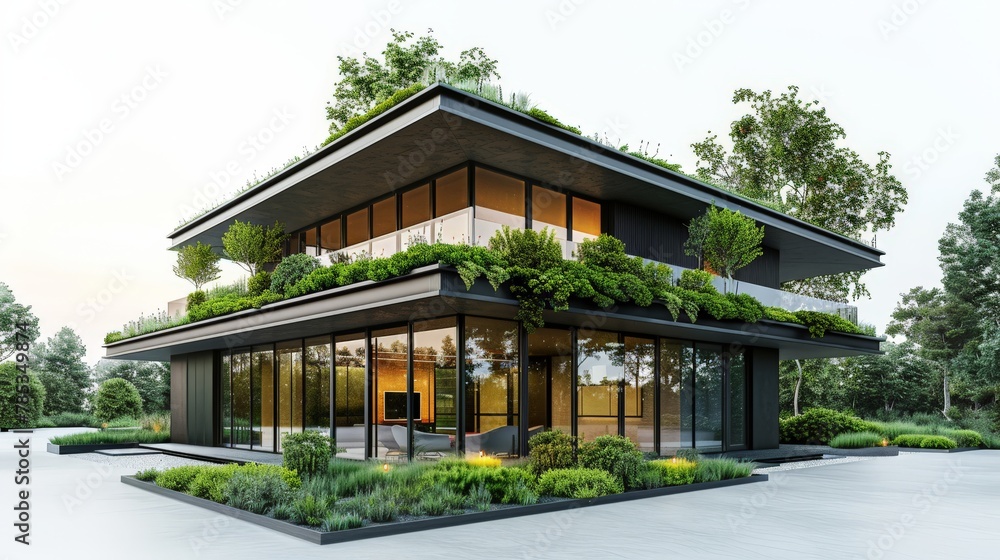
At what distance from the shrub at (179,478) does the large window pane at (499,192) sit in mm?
7900

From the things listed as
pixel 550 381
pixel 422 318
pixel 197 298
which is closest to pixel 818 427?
pixel 550 381

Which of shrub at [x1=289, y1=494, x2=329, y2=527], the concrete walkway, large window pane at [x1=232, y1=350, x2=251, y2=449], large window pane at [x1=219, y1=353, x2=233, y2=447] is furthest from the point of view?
large window pane at [x1=219, y1=353, x2=233, y2=447]

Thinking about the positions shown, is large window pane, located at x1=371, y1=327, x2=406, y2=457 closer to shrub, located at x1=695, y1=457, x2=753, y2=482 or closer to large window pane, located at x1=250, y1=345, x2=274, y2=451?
large window pane, located at x1=250, y1=345, x2=274, y2=451

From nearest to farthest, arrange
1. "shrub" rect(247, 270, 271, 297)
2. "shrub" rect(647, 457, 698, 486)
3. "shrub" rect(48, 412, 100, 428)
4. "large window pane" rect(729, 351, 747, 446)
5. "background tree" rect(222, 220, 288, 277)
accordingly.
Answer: "shrub" rect(647, 457, 698, 486) < "shrub" rect(247, 270, 271, 297) < "background tree" rect(222, 220, 288, 277) < "large window pane" rect(729, 351, 747, 446) < "shrub" rect(48, 412, 100, 428)

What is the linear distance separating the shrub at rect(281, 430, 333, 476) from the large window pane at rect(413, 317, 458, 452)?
3.02 metres

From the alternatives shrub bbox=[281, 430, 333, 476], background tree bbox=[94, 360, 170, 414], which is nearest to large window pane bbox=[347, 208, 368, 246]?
shrub bbox=[281, 430, 333, 476]

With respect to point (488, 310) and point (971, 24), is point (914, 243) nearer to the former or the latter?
point (971, 24)

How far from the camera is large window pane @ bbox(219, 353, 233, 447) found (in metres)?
23.5

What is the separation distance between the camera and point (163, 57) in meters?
16.7

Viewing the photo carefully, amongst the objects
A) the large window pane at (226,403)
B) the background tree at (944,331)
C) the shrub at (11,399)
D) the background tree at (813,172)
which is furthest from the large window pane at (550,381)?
the background tree at (944,331)

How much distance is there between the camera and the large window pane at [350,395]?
16.9m

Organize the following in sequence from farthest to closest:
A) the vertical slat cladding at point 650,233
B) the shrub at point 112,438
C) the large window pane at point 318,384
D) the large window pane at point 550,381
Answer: the shrub at point 112,438 < the vertical slat cladding at point 650,233 < the large window pane at point 318,384 < the large window pane at point 550,381

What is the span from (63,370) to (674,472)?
2138 inches

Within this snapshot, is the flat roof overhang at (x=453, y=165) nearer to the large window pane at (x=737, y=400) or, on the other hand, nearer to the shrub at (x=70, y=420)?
the large window pane at (x=737, y=400)
